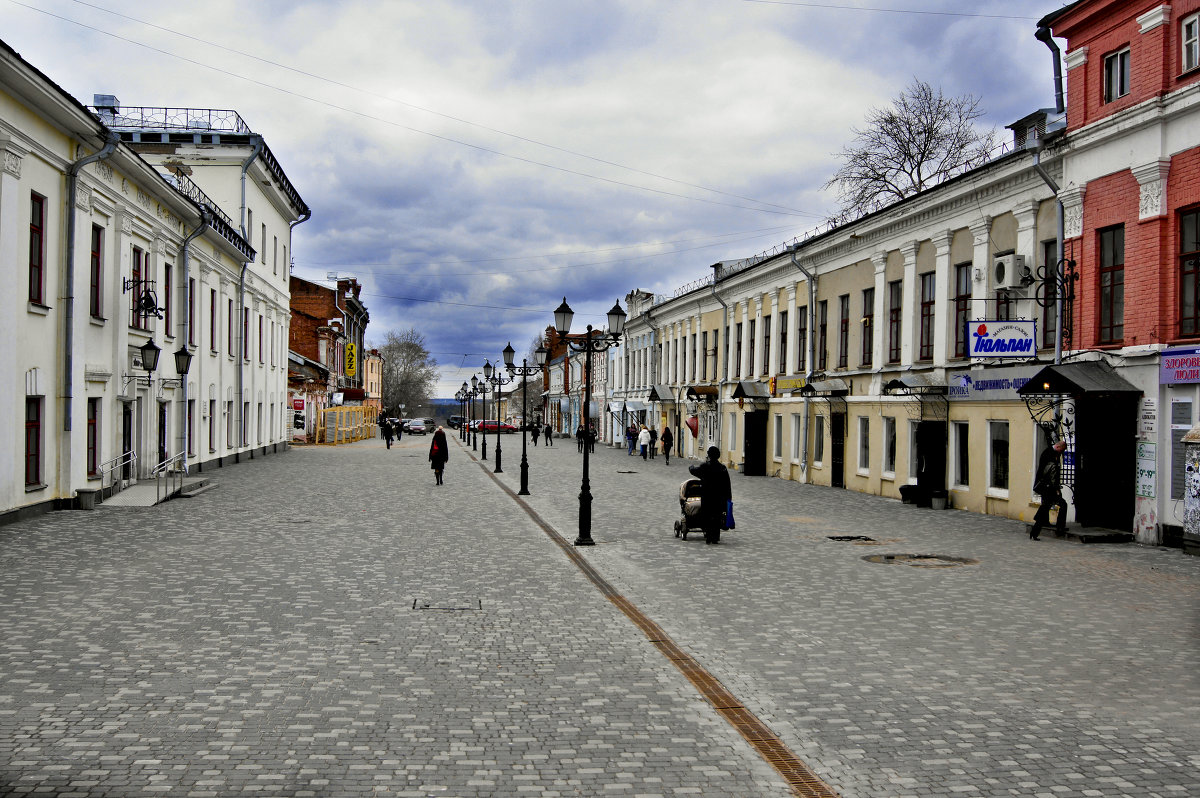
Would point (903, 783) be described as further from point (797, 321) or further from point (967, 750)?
point (797, 321)

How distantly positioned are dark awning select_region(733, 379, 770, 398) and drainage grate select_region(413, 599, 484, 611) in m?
24.5

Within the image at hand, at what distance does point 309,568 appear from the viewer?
12.0 metres

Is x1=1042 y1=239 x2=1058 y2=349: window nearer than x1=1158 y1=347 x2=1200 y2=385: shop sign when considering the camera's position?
No

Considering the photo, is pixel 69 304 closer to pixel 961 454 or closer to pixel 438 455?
pixel 438 455

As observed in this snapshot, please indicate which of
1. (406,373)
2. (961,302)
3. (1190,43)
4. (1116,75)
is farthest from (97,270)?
(406,373)

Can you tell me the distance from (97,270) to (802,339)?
2032 centimetres

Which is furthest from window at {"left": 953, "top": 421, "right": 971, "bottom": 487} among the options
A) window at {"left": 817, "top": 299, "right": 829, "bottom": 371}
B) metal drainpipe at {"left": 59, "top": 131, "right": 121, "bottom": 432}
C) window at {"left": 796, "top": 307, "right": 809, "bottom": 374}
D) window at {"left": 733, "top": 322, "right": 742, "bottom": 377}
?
metal drainpipe at {"left": 59, "top": 131, "right": 121, "bottom": 432}

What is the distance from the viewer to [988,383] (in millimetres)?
19969

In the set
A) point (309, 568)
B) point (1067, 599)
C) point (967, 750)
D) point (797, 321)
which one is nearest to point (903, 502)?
point (797, 321)

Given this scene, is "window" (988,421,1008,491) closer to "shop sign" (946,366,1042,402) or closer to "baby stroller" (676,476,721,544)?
"shop sign" (946,366,1042,402)

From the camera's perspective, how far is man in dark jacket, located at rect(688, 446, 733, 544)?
49.1 feet

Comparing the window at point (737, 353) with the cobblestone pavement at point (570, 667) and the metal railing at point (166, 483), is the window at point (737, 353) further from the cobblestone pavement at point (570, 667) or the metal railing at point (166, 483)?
the cobblestone pavement at point (570, 667)

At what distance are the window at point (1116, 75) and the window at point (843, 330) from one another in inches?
453

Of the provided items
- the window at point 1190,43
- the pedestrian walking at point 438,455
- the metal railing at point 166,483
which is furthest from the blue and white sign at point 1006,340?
the metal railing at point 166,483
